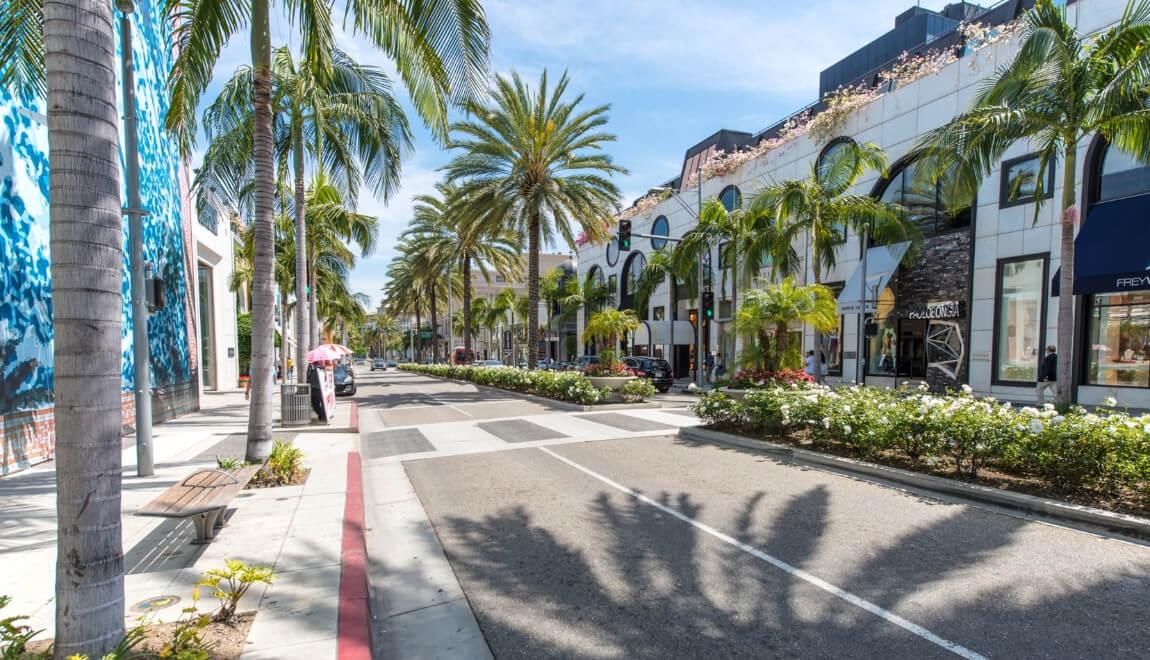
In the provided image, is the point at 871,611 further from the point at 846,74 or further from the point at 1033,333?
the point at 846,74

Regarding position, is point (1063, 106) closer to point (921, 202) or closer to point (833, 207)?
point (833, 207)

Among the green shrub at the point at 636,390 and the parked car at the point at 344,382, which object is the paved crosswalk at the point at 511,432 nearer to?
the green shrub at the point at 636,390

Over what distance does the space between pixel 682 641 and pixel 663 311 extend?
37174mm

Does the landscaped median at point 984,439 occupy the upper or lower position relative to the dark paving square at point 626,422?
upper

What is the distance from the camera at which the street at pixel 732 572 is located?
12.6 ft

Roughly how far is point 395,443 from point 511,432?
8.46ft

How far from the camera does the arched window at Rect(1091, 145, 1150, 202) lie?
1531cm

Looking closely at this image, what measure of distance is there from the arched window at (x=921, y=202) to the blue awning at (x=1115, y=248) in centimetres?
481

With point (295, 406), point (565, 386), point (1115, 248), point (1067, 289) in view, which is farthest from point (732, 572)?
point (1115, 248)

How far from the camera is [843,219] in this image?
64.7 ft

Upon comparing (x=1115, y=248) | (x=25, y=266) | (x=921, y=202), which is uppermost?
(x=921, y=202)

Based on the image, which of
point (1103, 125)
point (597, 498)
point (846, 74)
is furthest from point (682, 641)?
point (846, 74)

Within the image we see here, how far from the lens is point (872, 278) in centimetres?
2291

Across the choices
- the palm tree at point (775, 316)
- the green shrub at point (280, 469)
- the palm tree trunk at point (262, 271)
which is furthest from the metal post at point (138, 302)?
the palm tree at point (775, 316)
